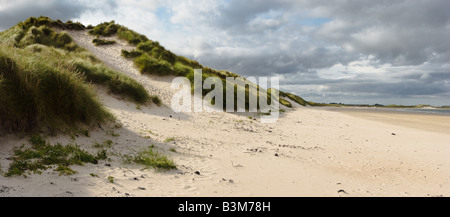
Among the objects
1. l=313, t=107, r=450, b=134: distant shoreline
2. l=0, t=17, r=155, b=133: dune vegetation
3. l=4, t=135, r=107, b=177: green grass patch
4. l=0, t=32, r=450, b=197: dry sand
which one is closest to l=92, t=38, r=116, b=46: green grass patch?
l=0, t=32, r=450, b=197: dry sand

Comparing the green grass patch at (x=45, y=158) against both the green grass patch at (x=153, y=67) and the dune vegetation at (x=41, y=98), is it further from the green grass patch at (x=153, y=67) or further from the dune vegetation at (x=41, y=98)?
the green grass patch at (x=153, y=67)

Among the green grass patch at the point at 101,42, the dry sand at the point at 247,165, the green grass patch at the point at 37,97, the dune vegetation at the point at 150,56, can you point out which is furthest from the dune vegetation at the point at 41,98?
the green grass patch at the point at 101,42

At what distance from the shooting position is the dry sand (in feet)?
16.2

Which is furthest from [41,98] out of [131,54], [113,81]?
[131,54]

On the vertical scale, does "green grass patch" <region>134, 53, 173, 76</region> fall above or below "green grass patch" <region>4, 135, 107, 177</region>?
above

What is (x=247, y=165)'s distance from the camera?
A: 24.2ft

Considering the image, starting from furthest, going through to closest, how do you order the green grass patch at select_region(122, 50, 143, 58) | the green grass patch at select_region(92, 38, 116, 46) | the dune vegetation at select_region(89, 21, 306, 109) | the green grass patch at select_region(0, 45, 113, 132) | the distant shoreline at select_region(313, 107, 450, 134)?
the green grass patch at select_region(92, 38, 116, 46)
the green grass patch at select_region(122, 50, 143, 58)
the dune vegetation at select_region(89, 21, 306, 109)
the distant shoreline at select_region(313, 107, 450, 134)
the green grass patch at select_region(0, 45, 113, 132)

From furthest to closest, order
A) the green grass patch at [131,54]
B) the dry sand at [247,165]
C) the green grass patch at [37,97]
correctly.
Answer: the green grass patch at [131,54] < the green grass patch at [37,97] < the dry sand at [247,165]

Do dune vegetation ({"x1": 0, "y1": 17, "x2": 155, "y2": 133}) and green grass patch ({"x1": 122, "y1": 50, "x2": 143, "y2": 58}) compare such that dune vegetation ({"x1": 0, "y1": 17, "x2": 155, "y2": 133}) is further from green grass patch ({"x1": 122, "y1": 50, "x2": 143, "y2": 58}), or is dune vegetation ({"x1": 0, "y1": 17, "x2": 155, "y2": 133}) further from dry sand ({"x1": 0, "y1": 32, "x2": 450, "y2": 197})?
green grass patch ({"x1": 122, "y1": 50, "x2": 143, "y2": 58})

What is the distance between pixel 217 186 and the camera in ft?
18.0

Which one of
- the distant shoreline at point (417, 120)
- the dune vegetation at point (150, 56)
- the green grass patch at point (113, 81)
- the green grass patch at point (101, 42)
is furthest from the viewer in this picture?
the green grass patch at point (101, 42)

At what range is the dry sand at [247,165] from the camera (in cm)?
493
